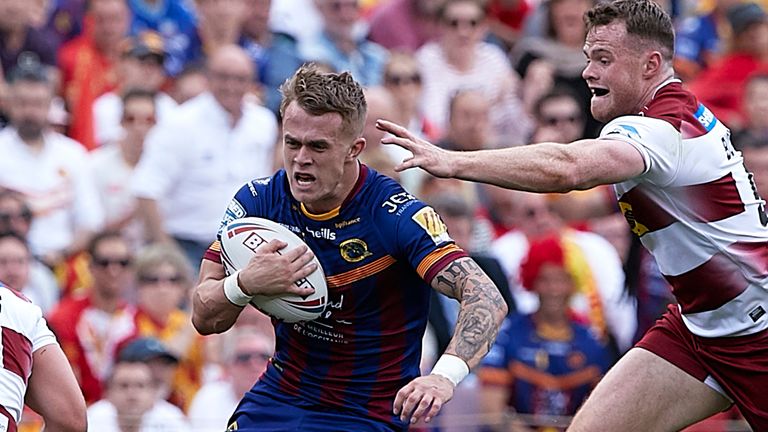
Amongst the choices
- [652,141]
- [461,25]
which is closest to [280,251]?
[652,141]

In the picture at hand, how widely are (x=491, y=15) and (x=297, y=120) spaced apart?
25.8ft

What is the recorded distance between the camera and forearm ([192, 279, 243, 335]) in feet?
21.4

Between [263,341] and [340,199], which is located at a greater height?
[340,199]

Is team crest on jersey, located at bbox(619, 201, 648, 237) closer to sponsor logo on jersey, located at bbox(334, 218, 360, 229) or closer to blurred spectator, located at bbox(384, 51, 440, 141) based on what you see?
sponsor logo on jersey, located at bbox(334, 218, 360, 229)

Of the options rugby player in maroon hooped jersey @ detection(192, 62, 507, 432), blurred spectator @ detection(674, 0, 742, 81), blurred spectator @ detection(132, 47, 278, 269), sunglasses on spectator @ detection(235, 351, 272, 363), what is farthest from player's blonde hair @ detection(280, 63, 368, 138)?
blurred spectator @ detection(674, 0, 742, 81)

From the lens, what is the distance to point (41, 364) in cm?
638

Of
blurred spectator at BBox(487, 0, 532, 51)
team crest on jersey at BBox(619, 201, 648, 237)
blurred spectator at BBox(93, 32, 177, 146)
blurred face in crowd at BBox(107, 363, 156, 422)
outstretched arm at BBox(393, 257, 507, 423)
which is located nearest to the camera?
outstretched arm at BBox(393, 257, 507, 423)

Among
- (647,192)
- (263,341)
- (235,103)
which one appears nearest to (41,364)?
(647,192)

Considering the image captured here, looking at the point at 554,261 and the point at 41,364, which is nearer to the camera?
the point at 41,364

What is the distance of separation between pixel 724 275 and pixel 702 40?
7.20 meters

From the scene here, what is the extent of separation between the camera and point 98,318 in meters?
10.5

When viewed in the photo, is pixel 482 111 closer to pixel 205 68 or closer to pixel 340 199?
pixel 205 68

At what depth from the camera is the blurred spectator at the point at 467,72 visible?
1278 centimetres

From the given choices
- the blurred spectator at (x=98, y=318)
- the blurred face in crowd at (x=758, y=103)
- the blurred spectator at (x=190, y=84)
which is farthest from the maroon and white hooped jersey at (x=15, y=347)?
the blurred face in crowd at (x=758, y=103)
